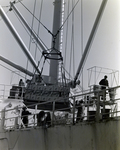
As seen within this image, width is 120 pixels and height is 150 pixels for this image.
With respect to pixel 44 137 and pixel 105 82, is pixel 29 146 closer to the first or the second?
pixel 44 137

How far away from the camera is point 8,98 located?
1470cm

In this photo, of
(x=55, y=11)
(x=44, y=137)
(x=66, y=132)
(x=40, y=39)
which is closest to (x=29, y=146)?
(x=44, y=137)

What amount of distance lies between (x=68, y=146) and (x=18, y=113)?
5.21m

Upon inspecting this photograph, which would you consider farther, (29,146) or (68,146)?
(29,146)


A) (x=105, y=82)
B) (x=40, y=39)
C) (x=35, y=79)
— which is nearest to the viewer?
(x=105, y=82)

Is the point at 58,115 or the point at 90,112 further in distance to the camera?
the point at 58,115

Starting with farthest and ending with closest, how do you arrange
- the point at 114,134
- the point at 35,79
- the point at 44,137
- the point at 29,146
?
the point at 35,79
the point at 29,146
the point at 44,137
the point at 114,134

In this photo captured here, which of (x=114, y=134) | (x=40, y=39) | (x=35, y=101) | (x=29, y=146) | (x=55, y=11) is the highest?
(x=55, y=11)

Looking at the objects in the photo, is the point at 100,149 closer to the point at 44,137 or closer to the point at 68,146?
the point at 68,146

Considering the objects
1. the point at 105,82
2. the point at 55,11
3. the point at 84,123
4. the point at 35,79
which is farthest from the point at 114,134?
the point at 55,11

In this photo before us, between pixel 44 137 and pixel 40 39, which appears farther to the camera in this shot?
pixel 40 39

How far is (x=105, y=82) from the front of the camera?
12289mm

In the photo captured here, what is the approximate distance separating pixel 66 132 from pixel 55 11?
13.8 m

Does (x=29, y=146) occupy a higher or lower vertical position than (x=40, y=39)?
lower
